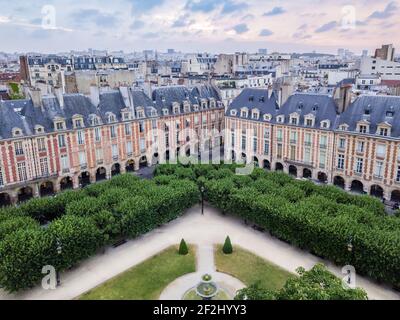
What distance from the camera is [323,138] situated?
165 ft

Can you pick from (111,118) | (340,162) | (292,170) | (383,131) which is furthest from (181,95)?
(383,131)

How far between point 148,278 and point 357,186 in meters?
35.2

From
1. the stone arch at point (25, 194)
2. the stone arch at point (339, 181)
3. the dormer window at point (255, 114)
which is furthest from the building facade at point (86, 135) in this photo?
the stone arch at point (339, 181)

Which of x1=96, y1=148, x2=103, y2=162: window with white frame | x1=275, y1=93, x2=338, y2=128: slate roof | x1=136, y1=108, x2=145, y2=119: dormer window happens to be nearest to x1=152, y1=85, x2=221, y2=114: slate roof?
x1=136, y1=108, x2=145, y2=119: dormer window

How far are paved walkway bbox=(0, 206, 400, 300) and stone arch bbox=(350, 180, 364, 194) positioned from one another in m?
19.7

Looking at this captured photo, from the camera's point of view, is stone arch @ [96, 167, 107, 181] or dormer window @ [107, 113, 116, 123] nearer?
dormer window @ [107, 113, 116, 123]

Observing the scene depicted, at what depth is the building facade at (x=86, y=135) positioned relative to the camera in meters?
45.1

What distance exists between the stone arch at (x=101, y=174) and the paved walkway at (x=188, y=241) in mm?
19001

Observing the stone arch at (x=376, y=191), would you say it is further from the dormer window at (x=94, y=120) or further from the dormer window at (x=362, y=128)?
the dormer window at (x=94, y=120)

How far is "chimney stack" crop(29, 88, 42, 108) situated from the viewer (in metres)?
47.8

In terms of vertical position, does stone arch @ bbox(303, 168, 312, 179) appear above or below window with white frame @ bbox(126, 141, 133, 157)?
below

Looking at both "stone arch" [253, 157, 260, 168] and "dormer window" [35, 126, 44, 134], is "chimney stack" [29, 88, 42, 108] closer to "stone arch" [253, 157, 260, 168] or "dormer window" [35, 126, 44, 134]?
"dormer window" [35, 126, 44, 134]

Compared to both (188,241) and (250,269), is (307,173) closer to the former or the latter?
(188,241)
